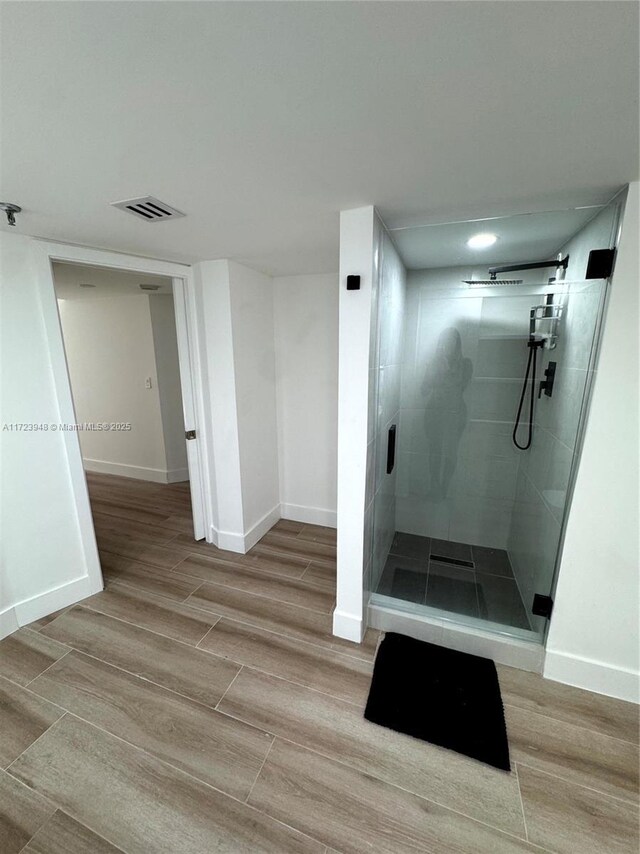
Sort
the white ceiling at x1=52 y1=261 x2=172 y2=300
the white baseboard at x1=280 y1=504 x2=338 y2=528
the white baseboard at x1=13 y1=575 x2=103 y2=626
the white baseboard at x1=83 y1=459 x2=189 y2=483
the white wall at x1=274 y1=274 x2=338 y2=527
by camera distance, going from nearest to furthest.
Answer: the white baseboard at x1=13 y1=575 x2=103 y2=626 < the white ceiling at x1=52 y1=261 x2=172 y2=300 < the white wall at x1=274 y1=274 x2=338 y2=527 < the white baseboard at x1=280 y1=504 x2=338 y2=528 < the white baseboard at x1=83 y1=459 x2=189 y2=483

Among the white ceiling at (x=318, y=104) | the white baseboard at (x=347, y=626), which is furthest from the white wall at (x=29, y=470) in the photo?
the white baseboard at (x=347, y=626)

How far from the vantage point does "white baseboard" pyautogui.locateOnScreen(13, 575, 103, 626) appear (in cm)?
198

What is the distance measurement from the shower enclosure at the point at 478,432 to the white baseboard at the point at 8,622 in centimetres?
213

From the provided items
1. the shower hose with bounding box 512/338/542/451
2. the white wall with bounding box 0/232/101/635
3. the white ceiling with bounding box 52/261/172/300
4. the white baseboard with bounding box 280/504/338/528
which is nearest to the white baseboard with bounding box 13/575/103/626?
the white wall with bounding box 0/232/101/635

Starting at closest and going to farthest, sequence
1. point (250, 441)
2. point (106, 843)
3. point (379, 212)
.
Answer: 1. point (106, 843)
2. point (379, 212)
3. point (250, 441)

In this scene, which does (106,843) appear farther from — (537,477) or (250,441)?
(537,477)

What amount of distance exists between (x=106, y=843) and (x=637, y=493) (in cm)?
239

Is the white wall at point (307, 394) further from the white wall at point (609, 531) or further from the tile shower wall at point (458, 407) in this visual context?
the white wall at point (609, 531)

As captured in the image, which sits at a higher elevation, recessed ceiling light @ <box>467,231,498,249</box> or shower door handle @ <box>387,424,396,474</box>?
recessed ceiling light @ <box>467,231,498,249</box>

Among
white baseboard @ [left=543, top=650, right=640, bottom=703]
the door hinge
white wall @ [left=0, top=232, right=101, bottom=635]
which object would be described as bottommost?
white baseboard @ [left=543, top=650, right=640, bottom=703]

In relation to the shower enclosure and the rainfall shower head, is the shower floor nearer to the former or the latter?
the shower enclosure

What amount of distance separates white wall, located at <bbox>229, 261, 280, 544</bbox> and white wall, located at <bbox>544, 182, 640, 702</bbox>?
2.11 metres

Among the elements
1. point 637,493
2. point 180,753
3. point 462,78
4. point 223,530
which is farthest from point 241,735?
point 462,78

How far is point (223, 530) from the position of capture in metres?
2.75
